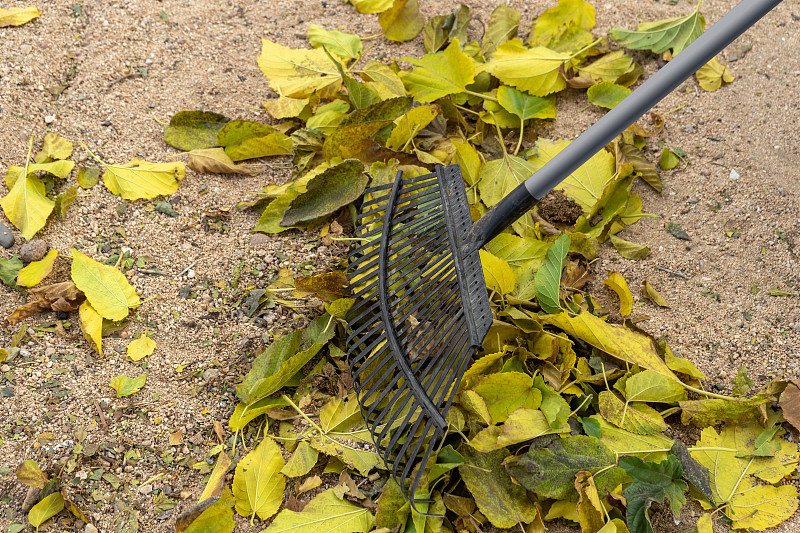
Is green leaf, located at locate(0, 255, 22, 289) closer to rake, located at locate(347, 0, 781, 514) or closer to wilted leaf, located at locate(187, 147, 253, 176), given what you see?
wilted leaf, located at locate(187, 147, 253, 176)

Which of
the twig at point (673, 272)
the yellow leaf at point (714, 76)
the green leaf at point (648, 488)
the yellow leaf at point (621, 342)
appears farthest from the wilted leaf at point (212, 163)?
the yellow leaf at point (714, 76)

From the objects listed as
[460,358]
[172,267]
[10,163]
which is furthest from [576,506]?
[10,163]

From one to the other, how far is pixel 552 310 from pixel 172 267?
0.98 meters

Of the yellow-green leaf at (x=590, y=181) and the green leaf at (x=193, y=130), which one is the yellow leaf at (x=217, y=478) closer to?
the green leaf at (x=193, y=130)

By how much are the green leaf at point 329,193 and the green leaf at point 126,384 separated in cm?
53

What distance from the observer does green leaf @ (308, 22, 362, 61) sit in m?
2.00

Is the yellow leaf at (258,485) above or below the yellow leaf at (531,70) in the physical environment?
below

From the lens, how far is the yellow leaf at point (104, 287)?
1.46 metres

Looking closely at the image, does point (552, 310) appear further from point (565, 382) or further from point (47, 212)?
point (47, 212)

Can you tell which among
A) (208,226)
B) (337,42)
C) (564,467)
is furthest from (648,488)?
(337,42)

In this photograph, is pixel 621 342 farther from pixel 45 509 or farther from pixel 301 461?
pixel 45 509

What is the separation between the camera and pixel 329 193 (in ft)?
5.38

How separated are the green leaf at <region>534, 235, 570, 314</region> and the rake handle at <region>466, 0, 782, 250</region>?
0.13 metres

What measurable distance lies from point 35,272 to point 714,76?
6.65ft
